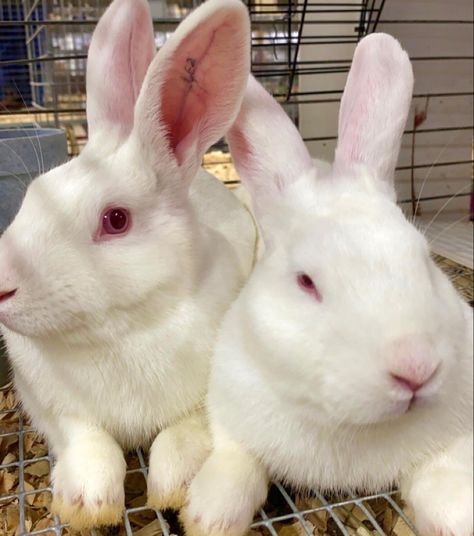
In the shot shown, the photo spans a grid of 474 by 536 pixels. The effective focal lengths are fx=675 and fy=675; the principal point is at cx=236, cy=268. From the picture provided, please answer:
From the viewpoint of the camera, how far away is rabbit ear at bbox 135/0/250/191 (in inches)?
47.1

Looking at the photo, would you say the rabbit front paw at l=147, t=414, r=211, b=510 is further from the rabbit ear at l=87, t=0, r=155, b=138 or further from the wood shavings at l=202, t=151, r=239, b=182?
the wood shavings at l=202, t=151, r=239, b=182

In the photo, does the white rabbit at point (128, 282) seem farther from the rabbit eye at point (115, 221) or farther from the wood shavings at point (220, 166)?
the wood shavings at point (220, 166)

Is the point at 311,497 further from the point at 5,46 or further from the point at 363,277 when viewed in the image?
the point at 5,46

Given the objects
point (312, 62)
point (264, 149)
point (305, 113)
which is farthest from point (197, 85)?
point (305, 113)

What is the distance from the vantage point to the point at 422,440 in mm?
1149

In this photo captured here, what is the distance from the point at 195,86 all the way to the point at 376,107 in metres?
0.35

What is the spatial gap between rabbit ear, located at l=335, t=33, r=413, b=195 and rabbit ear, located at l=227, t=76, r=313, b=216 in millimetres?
89

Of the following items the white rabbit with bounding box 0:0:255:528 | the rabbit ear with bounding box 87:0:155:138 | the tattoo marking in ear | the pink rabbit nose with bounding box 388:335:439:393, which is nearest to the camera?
the pink rabbit nose with bounding box 388:335:439:393

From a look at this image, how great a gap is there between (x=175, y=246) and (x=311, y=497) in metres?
0.54

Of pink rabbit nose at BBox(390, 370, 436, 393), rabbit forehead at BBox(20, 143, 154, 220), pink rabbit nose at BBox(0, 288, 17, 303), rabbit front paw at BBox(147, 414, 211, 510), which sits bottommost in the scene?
rabbit front paw at BBox(147, 414, 211, 510)

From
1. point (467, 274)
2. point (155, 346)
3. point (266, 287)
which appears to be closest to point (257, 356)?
point (266, 287)

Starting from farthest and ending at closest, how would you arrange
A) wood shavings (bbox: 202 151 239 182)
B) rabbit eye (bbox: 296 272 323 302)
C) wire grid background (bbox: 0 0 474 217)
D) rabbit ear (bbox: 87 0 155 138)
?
wood shavings (bbox: 202 151 239 182) < wire grid background (bbox: 0 0 474 217) < rabbit ear (bbox: 87 0 155 138) < rabbit eye (bbox: 296 272 323 302)

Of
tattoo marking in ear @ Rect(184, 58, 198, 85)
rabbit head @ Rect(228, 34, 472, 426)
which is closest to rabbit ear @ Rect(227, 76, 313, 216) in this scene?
rabbit head @ Rect(228, 34, 472, 426)

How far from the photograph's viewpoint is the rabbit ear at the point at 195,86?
1195 millimetres
